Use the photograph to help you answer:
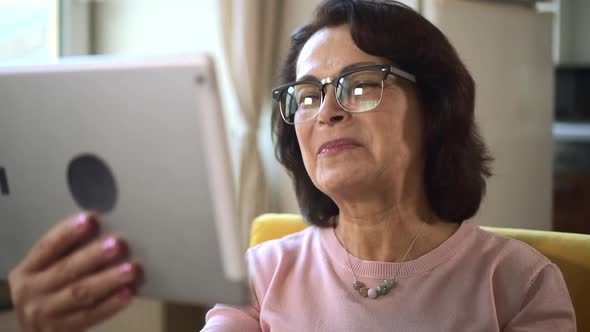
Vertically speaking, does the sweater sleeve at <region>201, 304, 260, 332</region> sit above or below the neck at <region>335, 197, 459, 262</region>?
below

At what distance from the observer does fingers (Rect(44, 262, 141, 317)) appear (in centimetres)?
65

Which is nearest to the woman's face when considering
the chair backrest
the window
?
the chair backrest

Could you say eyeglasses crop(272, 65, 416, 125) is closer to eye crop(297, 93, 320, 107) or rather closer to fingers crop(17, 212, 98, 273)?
eye crop(297, 93, 320, 107)

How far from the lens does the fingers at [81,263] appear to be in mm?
653

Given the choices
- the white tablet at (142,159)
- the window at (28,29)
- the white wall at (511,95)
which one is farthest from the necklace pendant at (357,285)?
the window at (28,29)

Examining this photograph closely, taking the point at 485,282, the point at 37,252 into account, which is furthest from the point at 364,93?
the point at 37,252

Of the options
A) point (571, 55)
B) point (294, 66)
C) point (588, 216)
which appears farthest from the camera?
point (571, 55)

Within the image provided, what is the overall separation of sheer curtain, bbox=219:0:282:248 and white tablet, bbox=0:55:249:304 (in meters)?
1.59

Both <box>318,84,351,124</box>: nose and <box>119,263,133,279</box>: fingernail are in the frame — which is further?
<box>318,84,351,124</box>: nose

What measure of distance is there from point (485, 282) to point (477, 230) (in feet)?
0.47

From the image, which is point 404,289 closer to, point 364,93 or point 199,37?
point 364,93

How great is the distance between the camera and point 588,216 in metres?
4.07

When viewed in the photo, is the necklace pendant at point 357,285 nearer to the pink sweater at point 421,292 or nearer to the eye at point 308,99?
the pink sweater at point 421,292

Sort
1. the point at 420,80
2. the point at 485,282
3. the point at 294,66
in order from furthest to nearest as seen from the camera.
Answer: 1. the point at 294,66
2. the point at 420,80
3. the point at 485,282
